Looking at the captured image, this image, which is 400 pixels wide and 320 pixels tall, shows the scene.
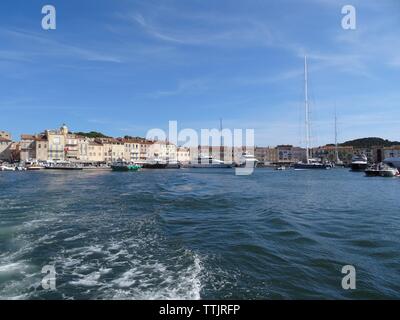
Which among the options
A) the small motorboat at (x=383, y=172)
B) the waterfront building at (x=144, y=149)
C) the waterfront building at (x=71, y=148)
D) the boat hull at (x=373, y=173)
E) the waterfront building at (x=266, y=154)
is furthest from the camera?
the waterfront building at (x=266, y=154)

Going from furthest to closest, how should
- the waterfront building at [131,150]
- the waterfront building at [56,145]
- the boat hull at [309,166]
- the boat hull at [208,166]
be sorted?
the waterfront building at [131,150] → the boat hull at [208,166] → the waterfront building at [56,145] → the boat hull at [309,166]

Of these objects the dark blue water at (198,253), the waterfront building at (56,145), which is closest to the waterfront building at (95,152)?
the waterfront building at (56,145)

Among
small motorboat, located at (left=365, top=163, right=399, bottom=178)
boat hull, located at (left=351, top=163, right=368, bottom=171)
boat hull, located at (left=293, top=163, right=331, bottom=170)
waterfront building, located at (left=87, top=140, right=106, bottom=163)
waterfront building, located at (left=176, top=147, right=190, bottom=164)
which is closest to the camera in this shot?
small motorboat, located at (left=365, top=163, right=399, bottom=178)

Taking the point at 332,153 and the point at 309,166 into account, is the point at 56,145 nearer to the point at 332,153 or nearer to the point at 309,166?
the point at 309,166

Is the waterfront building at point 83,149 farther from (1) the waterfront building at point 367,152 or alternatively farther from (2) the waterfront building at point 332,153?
(1) the waterfront building at point 367,152

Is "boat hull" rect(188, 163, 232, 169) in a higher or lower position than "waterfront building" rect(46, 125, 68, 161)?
lower

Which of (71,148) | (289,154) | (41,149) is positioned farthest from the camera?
(289,154)

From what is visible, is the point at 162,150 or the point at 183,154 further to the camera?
the point at 183,154

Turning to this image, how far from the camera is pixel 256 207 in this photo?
1817 centimetres

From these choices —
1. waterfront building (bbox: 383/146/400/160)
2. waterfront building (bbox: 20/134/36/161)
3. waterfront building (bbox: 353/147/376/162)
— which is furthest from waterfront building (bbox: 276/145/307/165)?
waterfront building (bbox: 20/134/36/161)

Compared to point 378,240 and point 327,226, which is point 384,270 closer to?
point 378,240

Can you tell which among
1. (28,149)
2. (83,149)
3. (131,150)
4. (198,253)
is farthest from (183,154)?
(198,253)

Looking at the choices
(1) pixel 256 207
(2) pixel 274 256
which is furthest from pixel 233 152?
(2) pixel 274 256

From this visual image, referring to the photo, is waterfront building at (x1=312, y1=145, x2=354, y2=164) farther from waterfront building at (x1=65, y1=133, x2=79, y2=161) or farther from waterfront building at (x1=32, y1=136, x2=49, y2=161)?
waterfront building at (x1=32, y1=136, x2=49, y2=161)
